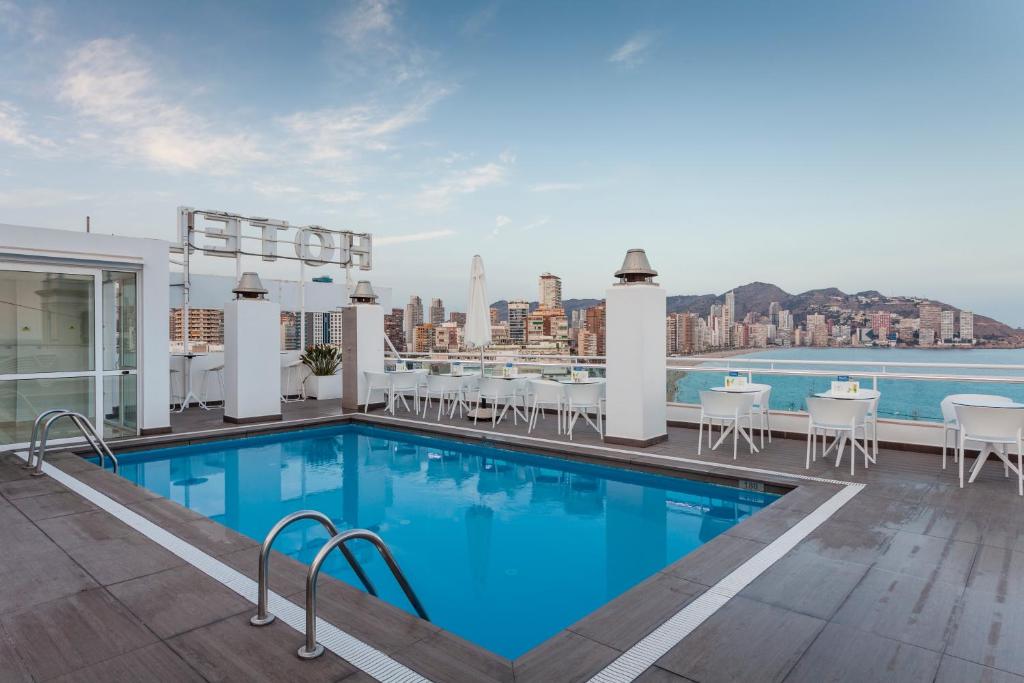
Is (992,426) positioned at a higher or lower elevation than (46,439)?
higher

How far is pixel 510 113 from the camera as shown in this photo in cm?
1219

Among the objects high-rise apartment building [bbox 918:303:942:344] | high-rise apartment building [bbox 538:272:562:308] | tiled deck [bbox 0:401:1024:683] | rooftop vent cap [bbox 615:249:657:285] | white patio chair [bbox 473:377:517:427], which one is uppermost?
high-rise apartment building [bbox 538:272:562:308]

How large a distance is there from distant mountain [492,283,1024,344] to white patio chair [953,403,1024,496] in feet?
10.5

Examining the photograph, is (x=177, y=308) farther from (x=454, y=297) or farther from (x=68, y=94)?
(x=454, y=297)

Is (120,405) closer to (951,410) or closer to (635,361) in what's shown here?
(635,361)

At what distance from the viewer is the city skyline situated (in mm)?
9828

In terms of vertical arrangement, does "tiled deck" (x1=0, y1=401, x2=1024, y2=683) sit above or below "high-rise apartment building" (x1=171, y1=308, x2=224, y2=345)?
below

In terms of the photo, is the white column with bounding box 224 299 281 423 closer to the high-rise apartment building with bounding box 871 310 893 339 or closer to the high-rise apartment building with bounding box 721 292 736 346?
the high-rise apartment building with bounding box 721 292 736 346

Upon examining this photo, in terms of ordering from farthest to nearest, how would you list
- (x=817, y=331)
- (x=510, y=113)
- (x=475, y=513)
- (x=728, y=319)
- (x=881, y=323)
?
1. (x=728, y=319)
2. (x=817, y=331)
3. (x=510, y=113)
4. (x=881, y=323)
5. (x=475, y=513)

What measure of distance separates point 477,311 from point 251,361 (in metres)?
3.87

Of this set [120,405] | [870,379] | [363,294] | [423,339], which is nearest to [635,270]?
[870,379]

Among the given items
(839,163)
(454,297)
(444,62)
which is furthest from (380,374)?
(454,297)

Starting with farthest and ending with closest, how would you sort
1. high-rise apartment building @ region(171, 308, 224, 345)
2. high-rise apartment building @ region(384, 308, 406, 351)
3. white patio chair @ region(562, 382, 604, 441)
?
high-rise apartment building @ region(384, 308, 406, 351) < high-rise apartment building @ region(171, 308, 224, 345) < white patio chair @ region(562, 382, 604, 441)

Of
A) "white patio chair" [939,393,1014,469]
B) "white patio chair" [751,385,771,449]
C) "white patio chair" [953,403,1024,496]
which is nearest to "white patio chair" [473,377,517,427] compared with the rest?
"white patio chair" [751,385,771,449]
